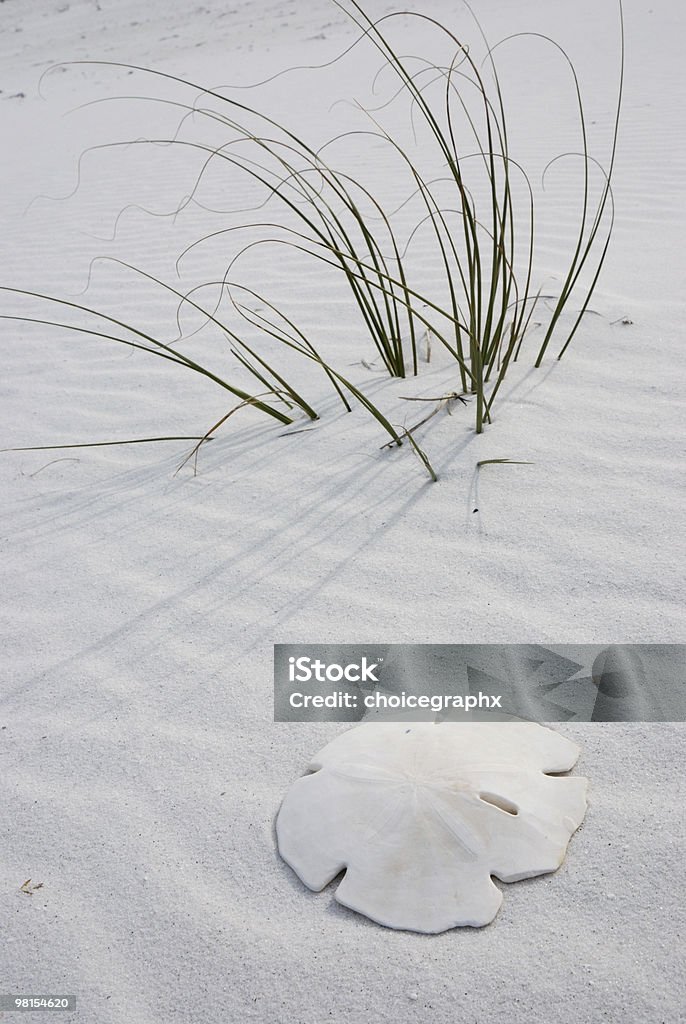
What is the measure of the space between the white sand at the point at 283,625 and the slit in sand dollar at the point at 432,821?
0.12ft

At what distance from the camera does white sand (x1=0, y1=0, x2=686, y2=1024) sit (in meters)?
1.18

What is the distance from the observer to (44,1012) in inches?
46.2

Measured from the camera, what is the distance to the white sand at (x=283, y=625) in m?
A: 1.18

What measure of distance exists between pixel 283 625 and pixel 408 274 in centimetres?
189

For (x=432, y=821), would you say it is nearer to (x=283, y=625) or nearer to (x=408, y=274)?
(x=283, y=625)

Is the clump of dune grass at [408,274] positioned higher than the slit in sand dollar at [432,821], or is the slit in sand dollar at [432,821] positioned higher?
the clump of dune grass at [408,274]

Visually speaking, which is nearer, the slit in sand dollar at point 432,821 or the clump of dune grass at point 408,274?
the slit in sand dollar at point 432,821

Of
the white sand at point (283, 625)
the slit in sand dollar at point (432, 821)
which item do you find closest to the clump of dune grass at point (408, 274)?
the white sand at point (283, 625)

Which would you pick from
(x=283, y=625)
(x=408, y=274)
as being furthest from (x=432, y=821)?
(x=408, y=274)

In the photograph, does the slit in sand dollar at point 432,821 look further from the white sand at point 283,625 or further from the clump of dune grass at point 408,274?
the clump of dune grass at point 408,274

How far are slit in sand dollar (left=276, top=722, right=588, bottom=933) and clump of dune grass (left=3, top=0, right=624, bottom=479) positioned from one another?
78cm

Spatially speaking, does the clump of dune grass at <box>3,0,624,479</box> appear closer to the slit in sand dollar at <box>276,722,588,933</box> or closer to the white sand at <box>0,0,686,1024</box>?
the white sand at <box>0,0,686,1024</box>

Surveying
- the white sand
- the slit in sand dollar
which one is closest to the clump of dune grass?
the white sand

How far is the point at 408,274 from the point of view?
10.5ft
